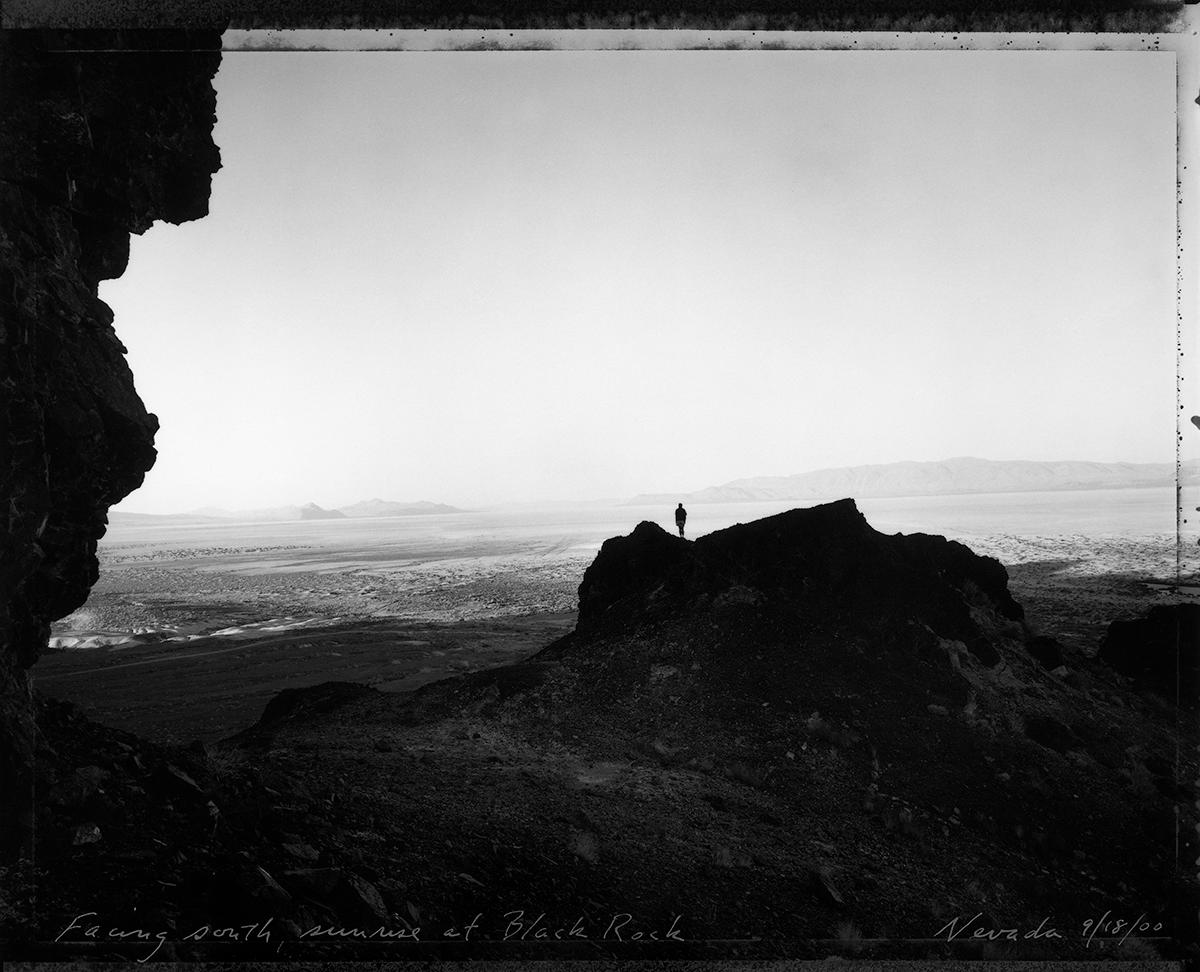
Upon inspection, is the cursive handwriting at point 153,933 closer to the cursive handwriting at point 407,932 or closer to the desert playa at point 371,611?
the cursive handwriting at point 407,932

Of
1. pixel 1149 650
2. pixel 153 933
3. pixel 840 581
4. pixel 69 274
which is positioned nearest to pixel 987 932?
pixel 840 581

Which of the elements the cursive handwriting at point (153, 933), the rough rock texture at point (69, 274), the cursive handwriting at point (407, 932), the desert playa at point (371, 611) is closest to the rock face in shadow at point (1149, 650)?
the desert playa at point (371, 611)

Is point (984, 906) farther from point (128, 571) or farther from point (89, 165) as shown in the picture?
point (128, 571)

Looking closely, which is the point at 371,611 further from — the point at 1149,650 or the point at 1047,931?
the point at 1149,650

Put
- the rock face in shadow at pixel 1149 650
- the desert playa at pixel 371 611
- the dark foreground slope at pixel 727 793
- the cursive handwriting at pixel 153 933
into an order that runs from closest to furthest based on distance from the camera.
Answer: the cursive handwriting at pixel 153 933
the dark foreground slope at pixel 727 793
the rock face in shadow at pixel 1149 650
the desert playa at pixel 371 611

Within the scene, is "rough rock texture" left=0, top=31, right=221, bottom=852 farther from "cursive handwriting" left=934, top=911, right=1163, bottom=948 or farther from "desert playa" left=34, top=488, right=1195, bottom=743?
"cursive handwriting" left=934, top=911, right=1163, bottom=948

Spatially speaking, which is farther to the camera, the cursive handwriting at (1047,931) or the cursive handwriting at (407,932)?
the cursive handwriting at (1047,931)
